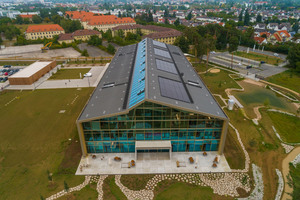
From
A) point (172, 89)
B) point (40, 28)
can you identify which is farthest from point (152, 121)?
point (40, 28)

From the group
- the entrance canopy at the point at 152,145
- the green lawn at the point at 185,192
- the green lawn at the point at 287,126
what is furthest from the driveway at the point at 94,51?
the green lawn at the point at 185,192

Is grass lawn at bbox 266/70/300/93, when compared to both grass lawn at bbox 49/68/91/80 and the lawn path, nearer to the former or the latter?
the lawn path

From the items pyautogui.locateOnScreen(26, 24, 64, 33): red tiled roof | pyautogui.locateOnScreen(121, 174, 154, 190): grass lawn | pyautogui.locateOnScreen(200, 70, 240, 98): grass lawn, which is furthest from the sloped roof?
pyautogui.locateOnScreen(26, 24, 64, 33): red tiled roof

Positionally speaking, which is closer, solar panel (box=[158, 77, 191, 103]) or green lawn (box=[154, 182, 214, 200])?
green lawn (box=[154, 182, 214, 200])

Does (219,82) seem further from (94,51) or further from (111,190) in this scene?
(94,51)

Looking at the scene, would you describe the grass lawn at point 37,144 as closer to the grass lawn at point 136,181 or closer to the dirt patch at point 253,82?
the grass lawn at point 136,181

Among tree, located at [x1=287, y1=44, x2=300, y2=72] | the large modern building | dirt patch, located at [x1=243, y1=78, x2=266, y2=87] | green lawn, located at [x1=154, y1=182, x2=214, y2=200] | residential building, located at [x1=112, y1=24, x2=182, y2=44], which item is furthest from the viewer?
residential building, located at [x1=112, y1=24, x2=182, y2=44]

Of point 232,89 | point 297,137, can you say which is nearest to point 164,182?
point 297,137
